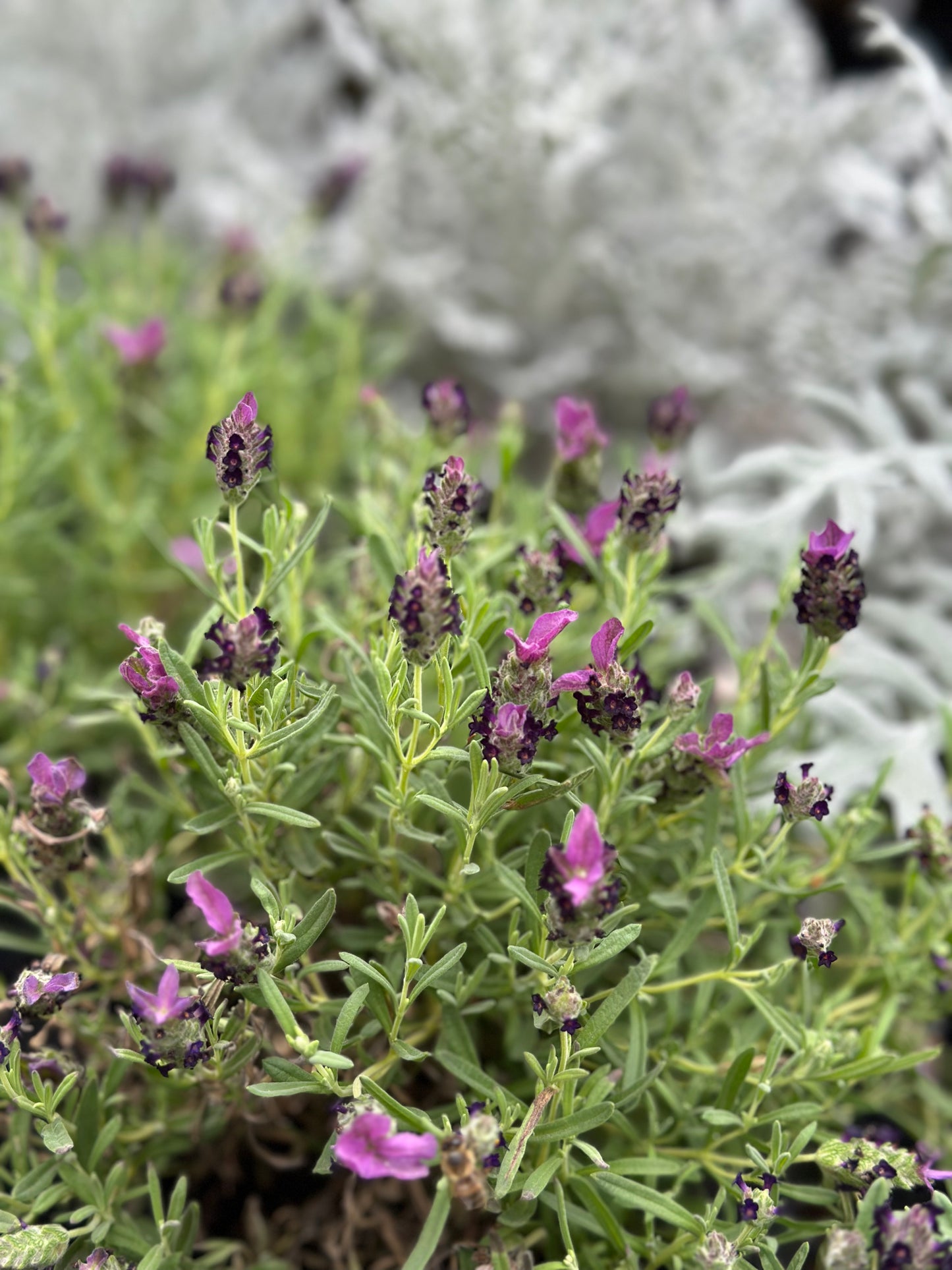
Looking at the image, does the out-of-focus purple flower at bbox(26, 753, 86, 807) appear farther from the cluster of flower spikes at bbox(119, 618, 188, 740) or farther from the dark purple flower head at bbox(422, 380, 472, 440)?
the dark purple flower head at bbox(422, 380, 472, 440)

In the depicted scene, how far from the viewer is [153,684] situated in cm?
55

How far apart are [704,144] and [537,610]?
0.95 metres

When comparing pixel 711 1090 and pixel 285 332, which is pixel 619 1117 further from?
pixel 285 332

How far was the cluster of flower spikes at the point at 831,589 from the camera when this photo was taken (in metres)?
0.58

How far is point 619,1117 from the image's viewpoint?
1.87ft

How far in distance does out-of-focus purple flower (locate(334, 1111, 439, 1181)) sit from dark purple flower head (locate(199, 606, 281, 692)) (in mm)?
204

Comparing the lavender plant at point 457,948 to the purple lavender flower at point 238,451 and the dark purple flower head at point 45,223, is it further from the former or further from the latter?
the dark purple flower head at point 45,223

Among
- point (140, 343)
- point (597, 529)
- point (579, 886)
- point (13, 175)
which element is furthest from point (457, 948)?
point (13, 175)

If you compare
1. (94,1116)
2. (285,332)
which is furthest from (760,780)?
(285,332)

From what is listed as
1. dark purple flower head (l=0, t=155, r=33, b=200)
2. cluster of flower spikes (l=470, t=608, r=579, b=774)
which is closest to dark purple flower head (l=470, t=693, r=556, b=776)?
cluster of flower spikes (l=470, t=608, r=579, b=774)

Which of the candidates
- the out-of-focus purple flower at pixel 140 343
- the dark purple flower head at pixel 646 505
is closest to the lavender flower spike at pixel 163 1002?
the dark purple flower head at pixel 646 505

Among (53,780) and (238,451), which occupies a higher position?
(238,451)

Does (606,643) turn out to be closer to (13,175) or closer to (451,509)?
(451,509)

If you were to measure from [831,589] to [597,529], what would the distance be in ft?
0.60
